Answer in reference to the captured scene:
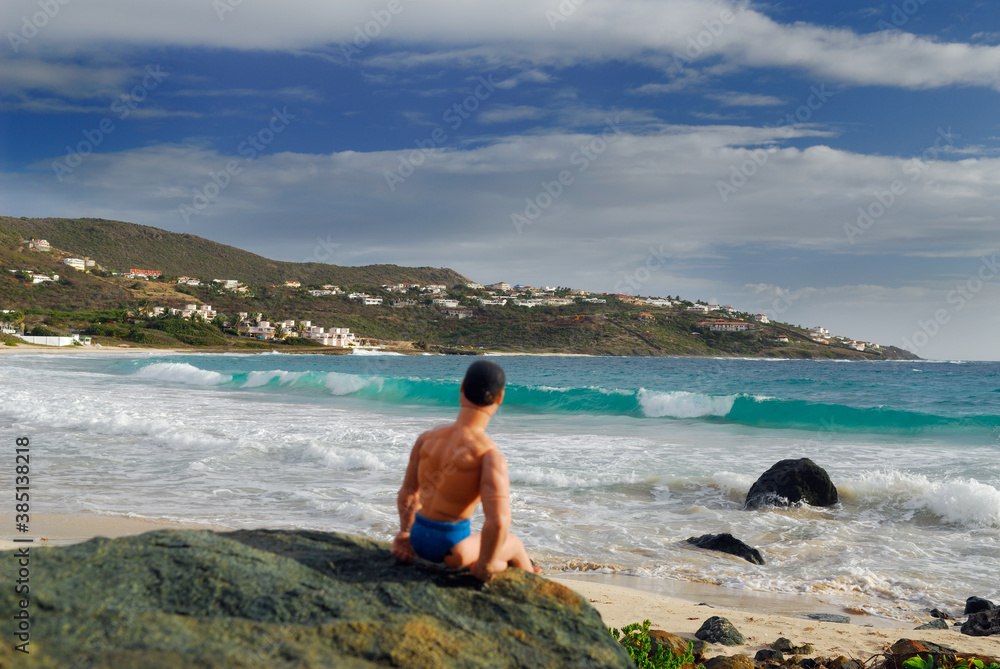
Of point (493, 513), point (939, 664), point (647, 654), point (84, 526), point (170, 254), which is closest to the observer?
point (493, 513)

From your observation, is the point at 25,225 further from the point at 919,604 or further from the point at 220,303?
the point at 919,604

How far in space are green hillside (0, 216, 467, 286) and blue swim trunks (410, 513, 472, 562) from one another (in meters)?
132

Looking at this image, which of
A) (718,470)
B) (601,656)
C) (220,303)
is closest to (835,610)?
(601,656)

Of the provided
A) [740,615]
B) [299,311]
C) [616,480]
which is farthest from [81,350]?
[740,615]

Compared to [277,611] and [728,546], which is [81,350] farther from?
[277,611]

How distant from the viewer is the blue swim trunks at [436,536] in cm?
287

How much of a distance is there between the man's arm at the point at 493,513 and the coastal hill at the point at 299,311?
83824 millimetres

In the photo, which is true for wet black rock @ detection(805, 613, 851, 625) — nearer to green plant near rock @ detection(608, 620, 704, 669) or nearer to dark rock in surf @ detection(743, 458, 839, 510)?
green plant near rock @ detection(608, 620, 704, 669)

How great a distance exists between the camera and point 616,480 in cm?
1137

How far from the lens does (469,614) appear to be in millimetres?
2480

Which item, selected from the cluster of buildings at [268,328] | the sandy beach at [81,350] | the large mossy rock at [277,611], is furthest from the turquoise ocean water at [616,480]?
the cluster of buildings at [268,328]

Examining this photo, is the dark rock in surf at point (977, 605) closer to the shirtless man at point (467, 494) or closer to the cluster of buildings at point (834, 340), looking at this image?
the shirtless man at point (467, 494)

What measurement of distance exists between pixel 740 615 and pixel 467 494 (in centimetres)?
371

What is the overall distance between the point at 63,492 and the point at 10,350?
220ft
